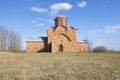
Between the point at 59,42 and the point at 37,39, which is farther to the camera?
the point at 37,39

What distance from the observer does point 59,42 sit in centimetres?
5084

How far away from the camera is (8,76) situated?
37.7 feet

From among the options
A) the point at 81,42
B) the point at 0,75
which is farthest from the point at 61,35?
the point at 0,75

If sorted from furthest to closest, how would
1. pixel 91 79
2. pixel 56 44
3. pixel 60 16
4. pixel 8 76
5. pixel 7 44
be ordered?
1. pixel 7 44
2. pixel 60 16
3. pixel 56 44
4. pixel 8 76
5. pixel 91 79

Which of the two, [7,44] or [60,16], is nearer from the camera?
[60,16]

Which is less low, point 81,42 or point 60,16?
point 60,16

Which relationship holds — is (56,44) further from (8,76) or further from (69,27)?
(8,76)

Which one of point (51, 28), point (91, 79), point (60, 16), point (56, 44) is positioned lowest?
point (91, 79)

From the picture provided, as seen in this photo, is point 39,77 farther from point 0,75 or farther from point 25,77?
point 0,75

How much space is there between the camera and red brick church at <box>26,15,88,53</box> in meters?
51.0

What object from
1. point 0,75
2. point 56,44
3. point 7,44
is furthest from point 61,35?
point 0,75

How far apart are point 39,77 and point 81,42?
42057mm

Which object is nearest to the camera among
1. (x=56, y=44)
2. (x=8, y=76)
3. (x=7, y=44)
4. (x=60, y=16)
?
(x=8, y=76)

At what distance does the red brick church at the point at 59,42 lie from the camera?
5097 cm
